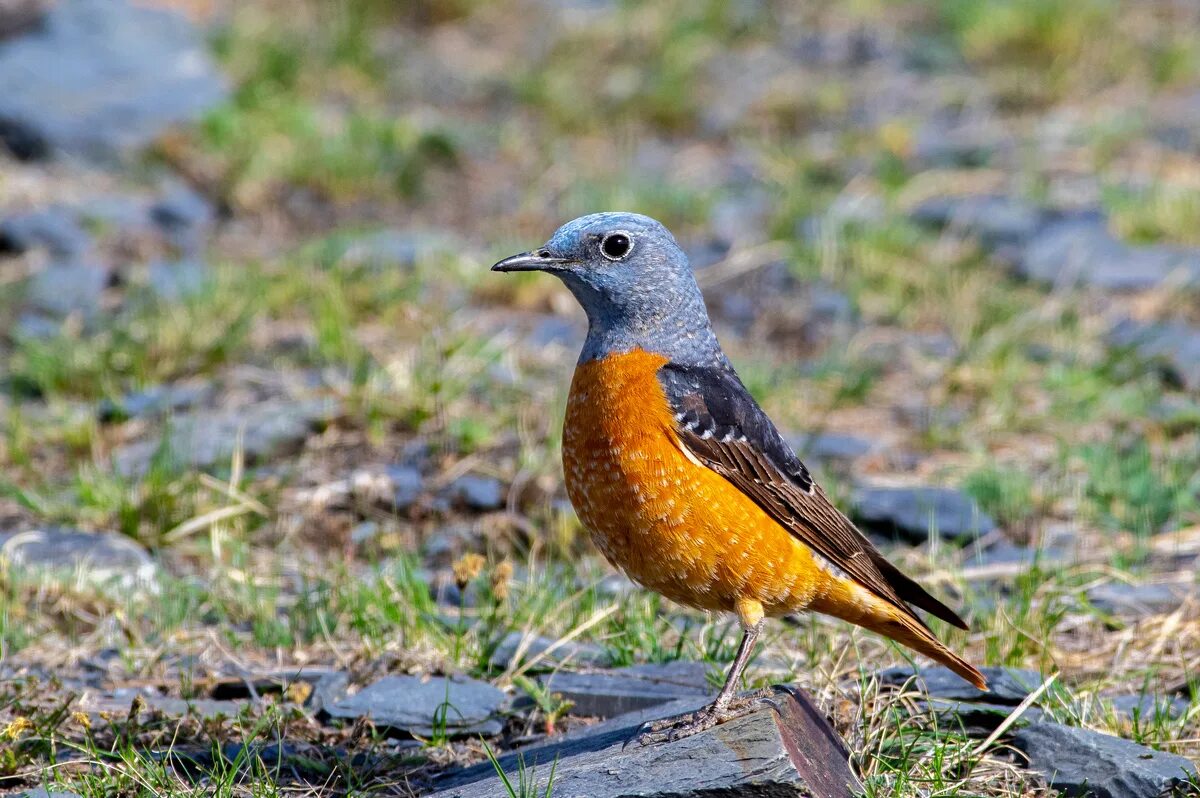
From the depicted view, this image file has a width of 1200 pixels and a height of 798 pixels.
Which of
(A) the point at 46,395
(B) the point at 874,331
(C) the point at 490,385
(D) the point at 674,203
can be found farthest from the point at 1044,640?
(D) the point at 674,203

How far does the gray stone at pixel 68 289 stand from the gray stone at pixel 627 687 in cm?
490

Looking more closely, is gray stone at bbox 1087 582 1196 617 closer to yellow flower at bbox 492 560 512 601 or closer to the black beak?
yellow flower at bbox 492 560 512 601

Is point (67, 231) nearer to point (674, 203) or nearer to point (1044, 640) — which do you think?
point (674, 203)

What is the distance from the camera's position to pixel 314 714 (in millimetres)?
4863

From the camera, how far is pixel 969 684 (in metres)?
4.85

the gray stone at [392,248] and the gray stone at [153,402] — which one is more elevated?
the gray stone at [392,248]

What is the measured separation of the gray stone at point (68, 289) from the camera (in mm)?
8883

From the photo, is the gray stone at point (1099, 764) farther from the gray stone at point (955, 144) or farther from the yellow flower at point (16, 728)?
the gray stone at point (955, 144)

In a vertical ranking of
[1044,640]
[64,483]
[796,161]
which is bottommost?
[64,483]

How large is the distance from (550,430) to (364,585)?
206cm

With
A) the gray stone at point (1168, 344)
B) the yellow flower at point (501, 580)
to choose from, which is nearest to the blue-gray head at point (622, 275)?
the yellow flower at point (501, 580)

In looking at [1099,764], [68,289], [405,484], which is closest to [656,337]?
[1099,764]

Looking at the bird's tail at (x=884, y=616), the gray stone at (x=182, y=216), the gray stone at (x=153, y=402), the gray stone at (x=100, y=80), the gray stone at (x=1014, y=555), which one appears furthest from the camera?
the gray stone at (x=100, y=80)

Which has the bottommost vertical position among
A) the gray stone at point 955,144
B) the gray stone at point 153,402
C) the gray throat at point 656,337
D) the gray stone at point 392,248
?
the gray stone at point 153,402
